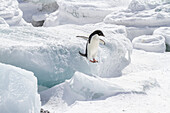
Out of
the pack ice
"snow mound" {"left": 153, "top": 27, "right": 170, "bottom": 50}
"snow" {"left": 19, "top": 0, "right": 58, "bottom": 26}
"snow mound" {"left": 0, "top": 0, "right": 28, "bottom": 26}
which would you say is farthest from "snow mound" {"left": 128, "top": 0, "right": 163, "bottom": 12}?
"snow" {"left": 19, "top": 0, "right": 58, "bottom": 26}

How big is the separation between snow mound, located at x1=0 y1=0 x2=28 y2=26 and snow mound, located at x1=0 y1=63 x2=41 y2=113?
5.60 metres

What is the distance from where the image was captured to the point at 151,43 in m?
7.04

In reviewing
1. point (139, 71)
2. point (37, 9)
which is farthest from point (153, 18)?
point (37, 9)

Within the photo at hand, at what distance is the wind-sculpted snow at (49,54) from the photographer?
3.81 metres

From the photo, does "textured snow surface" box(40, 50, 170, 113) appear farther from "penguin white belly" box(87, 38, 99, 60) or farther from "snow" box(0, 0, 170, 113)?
"penguin white belly" box(87, 38, 99, 60)

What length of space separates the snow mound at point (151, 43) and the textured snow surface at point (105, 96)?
9.29 feet

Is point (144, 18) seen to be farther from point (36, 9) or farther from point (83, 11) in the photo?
point (36, 9)

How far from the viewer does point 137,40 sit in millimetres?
7246

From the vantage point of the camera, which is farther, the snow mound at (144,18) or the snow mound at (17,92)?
the snow mound at (144,18)

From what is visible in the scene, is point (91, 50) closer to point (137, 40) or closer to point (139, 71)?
point (139, 71)

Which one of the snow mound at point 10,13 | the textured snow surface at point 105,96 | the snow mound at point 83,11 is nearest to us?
the textured snow surface at point 105,96

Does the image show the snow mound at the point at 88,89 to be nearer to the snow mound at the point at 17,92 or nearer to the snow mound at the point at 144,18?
the snow mound at the point at 17,92

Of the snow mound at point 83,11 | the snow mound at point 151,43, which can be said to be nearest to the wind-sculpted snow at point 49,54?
the snow mound at point 151,43

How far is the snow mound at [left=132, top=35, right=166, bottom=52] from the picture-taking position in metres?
6.87
